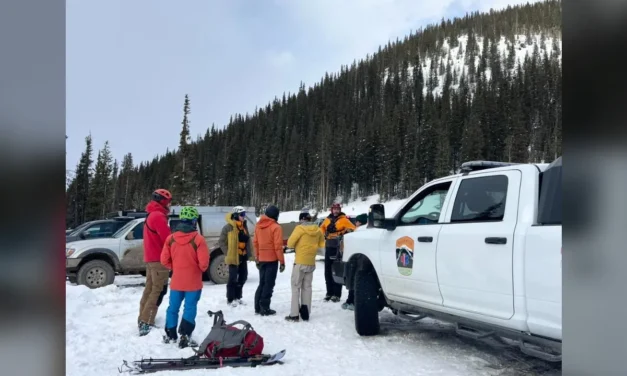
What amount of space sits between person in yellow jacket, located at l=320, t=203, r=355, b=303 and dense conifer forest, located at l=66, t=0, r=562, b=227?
34.3 m

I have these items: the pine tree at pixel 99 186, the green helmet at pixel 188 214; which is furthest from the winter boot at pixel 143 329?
the pine tree at pixel 99 186

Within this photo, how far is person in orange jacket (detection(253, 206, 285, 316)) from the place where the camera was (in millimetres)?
8039

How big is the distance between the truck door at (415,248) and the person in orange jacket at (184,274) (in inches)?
96.7

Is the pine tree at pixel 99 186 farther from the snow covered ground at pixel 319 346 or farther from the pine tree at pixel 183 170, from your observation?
the snow covered ground at pixel 319 346

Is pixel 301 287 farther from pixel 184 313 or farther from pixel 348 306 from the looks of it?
pixel 184 313

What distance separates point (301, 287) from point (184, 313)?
2.24 meters

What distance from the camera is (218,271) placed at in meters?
11.7

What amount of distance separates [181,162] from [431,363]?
43.3m

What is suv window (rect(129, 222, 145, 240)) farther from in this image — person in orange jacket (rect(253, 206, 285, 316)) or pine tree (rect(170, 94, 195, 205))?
pine tree (rect(170, 94, 195, 205))

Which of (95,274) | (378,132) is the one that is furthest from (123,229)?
(378,132)

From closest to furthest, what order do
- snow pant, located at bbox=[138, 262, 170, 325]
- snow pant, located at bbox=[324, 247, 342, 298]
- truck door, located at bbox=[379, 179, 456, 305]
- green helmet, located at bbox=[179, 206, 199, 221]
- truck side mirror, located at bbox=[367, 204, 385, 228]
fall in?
truck door, located at bbox=[379, 179, 456, 305]
truck side mirror, located at bbox=[367, 204, 385, 228]
green helmet, located at bbox=[179, 206, 199, 221]
snow pant, located at bbox=[138, 262, 170, 325]
snow pant, located at bbox=[324, 247, 342, 298]

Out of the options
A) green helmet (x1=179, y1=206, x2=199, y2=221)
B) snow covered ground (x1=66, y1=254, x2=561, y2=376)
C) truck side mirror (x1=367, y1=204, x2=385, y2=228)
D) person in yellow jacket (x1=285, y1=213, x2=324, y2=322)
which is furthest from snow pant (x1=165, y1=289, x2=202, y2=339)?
truck side mirror (x1=367, y1=204, x2=385, y2=228)
